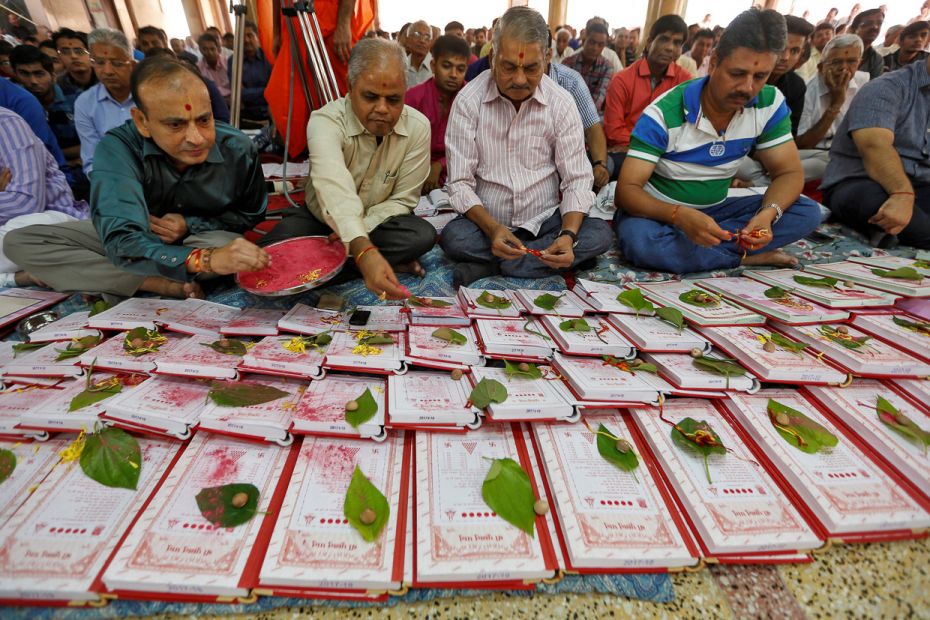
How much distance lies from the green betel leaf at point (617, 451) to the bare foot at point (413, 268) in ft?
4.20

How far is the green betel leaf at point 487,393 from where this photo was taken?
1090 mm

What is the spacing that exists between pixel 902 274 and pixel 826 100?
2.28 metres

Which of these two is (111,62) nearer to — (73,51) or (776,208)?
(73,51)

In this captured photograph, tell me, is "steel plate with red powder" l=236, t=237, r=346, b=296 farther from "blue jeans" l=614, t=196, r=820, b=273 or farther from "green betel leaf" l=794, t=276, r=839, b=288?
"green betel leaf" l=794, t=276, r=839, b=288

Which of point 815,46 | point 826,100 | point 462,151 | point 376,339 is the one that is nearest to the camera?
point 376,339

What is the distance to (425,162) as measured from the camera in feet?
6.80

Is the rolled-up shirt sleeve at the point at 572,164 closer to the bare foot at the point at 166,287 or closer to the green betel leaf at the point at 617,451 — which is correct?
the green betel leaf at the point at 617,451

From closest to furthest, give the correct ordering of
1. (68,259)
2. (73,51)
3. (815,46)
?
1. (68,259)
2. (73,51)
3. (815,46)

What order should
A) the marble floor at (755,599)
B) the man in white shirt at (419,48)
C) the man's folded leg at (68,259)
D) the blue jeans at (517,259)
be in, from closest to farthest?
the marble floor at (755,599)
the man's folded leg at (68,259)
the blue jeans at (517,259)
the man in white shirt at (419,48)

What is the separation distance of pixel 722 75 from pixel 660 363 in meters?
1.38

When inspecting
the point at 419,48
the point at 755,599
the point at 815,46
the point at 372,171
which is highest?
the point at 419,48

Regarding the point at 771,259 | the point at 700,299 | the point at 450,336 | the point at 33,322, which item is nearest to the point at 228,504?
the point at 450,336

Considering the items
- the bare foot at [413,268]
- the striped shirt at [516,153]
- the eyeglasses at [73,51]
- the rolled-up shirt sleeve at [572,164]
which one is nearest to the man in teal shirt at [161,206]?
the bare foot at [413,268]

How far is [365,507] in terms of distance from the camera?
890 mm
